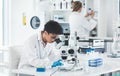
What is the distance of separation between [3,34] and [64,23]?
1.26 meters

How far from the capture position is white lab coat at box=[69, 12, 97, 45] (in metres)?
4.08

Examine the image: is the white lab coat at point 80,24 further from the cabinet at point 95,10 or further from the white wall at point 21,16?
the white wall at point 21,16

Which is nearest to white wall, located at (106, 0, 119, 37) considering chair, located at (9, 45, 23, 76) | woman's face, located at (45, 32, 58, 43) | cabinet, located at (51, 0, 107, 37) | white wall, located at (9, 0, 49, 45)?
cabinet, located at (51, 0, 107, 37)

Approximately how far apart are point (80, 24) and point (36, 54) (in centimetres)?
177

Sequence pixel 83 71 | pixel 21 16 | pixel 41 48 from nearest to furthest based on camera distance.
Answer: pixel 83 71 → pixel 41 48 → pixel 21 16

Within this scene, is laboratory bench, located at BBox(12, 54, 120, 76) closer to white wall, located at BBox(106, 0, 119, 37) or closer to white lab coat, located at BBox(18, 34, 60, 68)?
white lab coat, located at BBox(18, 34, 60, 68)

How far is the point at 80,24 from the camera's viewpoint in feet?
13.5

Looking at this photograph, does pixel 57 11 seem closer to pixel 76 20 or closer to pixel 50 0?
pixel 50 0

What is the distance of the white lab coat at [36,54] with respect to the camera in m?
2.38

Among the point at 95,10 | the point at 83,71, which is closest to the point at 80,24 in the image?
the point at 95,10

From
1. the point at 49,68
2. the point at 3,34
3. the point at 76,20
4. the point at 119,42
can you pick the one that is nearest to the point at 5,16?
the point at 3,34

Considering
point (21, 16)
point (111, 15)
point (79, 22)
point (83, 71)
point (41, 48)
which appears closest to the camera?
point (83, 71)

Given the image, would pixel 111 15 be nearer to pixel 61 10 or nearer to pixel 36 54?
pixel 61 10

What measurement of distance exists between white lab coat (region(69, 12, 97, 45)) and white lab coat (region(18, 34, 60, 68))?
1.44 meters
